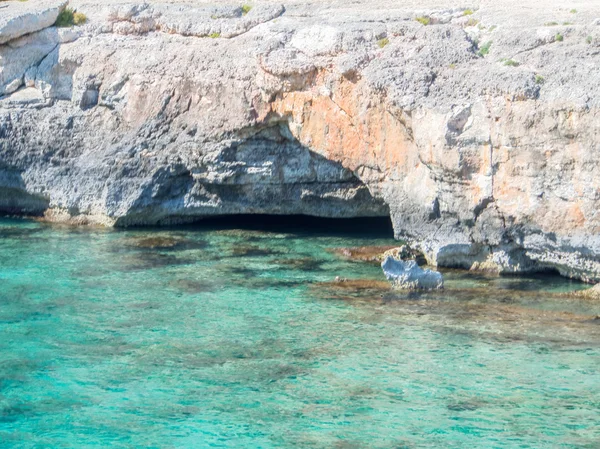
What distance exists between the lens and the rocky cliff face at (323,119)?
1794 cm

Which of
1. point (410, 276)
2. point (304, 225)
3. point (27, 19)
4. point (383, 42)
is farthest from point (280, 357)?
point (27, 19)

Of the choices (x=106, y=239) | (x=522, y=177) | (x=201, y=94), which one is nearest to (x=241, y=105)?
(x=201, y=94)

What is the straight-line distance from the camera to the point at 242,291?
60.5ft

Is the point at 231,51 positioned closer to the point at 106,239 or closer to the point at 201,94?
the point at 201,94

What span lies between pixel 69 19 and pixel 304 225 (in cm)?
823

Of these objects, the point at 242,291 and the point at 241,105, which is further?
the point at 241,105

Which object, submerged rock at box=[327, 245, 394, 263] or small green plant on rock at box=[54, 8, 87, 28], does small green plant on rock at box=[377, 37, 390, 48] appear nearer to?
submerged rock at box=[327, 245, 394, 263]

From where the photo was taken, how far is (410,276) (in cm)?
1831

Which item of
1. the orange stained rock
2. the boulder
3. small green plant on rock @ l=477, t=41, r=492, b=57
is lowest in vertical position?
the orange stained rock

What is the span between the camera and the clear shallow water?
1195cm

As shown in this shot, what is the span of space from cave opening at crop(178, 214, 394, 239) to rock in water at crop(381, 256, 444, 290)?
16.8ft

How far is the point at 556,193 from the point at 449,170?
7.01 feet

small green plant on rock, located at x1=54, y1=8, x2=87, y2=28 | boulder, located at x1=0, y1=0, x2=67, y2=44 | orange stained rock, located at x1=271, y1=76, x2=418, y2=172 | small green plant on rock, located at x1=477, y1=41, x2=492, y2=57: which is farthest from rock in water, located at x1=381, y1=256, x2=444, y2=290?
boulder, located at x1=0, y1=0, x2=67, y2=44

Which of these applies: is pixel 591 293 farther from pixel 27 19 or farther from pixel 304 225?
pixel 27 19
